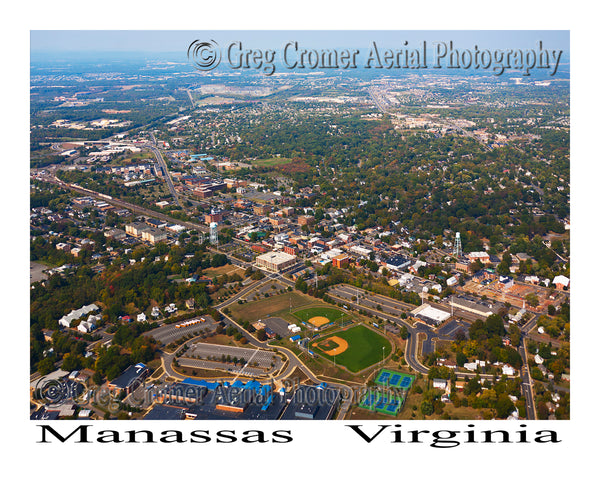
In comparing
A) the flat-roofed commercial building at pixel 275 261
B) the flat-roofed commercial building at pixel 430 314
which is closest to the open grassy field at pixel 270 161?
the flat-roofed commercial building at pixel 275 261

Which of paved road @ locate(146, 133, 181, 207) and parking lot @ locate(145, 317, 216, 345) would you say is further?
paved road @ locate(146, 133, 181, 207)

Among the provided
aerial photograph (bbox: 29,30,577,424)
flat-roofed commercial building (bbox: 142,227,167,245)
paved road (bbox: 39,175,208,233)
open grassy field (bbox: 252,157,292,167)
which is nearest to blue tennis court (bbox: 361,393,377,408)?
aerial photograph (bbox: 29,30,577,424)

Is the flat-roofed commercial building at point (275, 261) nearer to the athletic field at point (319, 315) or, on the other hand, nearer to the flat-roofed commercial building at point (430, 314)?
the athletic field at point (319, 315)

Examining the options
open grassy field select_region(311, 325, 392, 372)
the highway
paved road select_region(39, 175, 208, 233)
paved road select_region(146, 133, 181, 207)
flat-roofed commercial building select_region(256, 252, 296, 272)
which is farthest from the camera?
paved road select_region(146, 133, 181, 207)

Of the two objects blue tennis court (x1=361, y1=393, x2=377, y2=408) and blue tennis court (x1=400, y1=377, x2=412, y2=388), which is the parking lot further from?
blue tennis court (x1=400, y1=377, x2=412, y2=388)

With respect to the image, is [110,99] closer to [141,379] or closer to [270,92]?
[270,92]

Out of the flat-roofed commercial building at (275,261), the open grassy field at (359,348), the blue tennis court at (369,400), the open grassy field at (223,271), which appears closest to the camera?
the blue tennis court at (369,400)
